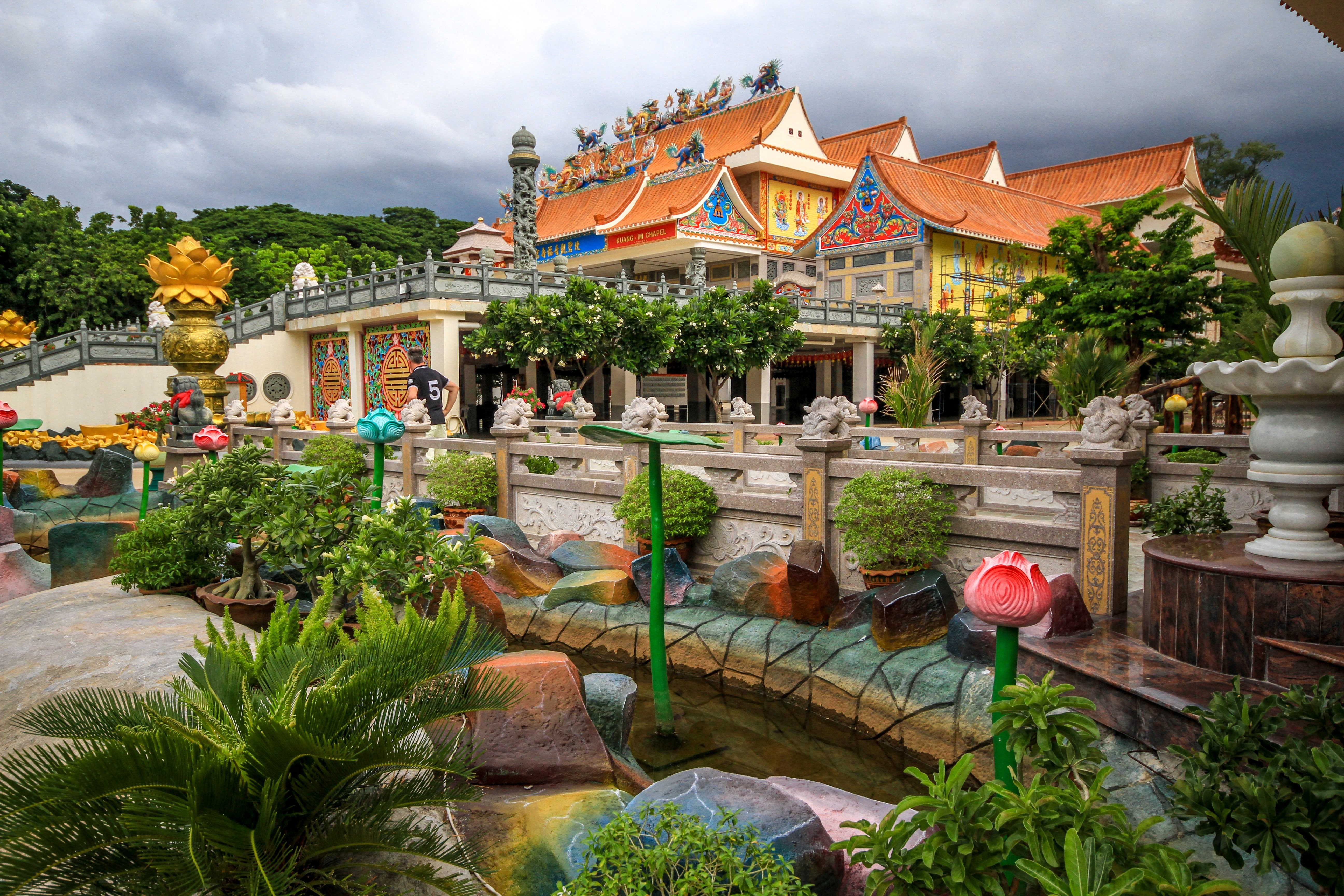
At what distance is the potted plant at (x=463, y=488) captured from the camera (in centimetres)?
930

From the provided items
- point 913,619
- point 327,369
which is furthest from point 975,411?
point 327,369

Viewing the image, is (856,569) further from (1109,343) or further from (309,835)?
(1109,343)

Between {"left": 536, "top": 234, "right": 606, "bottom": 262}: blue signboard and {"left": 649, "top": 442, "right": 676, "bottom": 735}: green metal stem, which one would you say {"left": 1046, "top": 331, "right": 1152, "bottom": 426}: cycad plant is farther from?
{"left": 536, "top": 234, "right": 606, "bottom": 262}: blue signboard

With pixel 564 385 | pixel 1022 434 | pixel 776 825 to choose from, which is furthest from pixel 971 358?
pixel 776 825

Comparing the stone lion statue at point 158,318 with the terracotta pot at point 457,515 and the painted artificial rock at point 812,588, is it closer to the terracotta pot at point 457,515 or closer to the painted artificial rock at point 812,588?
the terracotta pot at point 457,515

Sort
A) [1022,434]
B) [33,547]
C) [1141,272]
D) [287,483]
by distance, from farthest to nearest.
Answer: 1. [1141,272]
2. [1022,434]
3. [33,547]
4. [287,483]

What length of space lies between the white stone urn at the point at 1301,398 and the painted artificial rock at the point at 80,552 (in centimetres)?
778

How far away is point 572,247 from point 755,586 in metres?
23.9

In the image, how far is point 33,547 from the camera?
9.00 metres

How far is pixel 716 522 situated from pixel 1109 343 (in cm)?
960

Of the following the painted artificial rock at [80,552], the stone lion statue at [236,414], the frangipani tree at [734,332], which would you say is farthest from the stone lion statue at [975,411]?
the stone lion statue at [236,414]

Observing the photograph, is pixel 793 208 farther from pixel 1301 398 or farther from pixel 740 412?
pixel 1301 398

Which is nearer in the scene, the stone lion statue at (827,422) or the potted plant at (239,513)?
the potted plant at (239,513)

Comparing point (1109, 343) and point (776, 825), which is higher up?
point (1109, 343)
